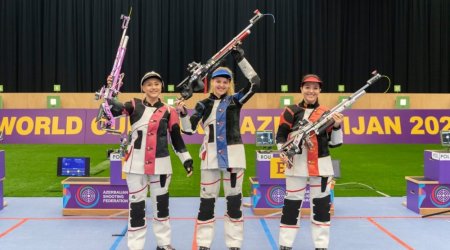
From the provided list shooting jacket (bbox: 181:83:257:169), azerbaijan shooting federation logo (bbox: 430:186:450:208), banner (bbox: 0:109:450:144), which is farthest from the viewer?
banner (bbox: 0:109:450:144)

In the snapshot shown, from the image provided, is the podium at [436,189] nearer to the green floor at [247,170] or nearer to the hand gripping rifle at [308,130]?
the green floor at [247,170]

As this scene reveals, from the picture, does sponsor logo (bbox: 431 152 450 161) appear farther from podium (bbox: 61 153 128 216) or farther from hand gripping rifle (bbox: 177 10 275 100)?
podium (bbox: 61 153 128 216)

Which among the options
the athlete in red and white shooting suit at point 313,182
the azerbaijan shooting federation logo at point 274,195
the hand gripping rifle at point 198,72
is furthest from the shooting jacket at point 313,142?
the azerbaijan shooting federation logo at point 274,195

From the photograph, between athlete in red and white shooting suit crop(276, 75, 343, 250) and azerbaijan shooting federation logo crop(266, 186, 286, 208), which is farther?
azerbaijan shooting federation logo crop(266, 186, 286, 208)

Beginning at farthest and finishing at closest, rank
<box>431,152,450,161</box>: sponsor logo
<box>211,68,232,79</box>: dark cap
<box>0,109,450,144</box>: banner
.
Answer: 1. <box>0,109,450,144</box>: banner
2. <box>431,152,450,161</box>: sponsor logo
3. <box>211,68,232,79</box>: dark cap

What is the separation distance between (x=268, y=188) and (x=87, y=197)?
2.38 m

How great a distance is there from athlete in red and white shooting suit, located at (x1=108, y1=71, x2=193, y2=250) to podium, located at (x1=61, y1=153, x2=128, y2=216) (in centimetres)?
176

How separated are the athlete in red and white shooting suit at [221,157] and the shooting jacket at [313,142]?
0.45 metres

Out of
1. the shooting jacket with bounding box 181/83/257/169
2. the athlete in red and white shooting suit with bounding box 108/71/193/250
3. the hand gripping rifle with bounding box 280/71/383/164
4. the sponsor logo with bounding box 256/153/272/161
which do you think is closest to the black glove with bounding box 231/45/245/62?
the shooting jacket with bounding box 181/83/257/169

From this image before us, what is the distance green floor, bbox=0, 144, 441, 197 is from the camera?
7835 mm

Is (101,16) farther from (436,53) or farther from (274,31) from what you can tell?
(436,53)

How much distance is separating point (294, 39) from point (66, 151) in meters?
11.1

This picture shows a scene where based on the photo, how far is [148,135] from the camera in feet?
14.3

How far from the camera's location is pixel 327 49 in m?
19.7
